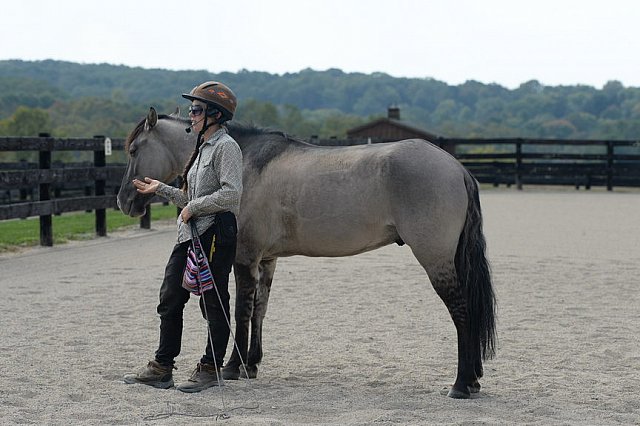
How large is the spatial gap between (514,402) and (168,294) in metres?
2.13

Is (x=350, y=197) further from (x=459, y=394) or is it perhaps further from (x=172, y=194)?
(x=459, y=394)

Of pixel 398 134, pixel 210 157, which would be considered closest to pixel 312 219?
pixel 210 157

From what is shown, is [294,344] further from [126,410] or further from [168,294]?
[126,410]

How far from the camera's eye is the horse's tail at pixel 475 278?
5.51m

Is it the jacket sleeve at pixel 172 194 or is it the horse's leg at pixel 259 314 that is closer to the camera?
the jacket sleeve at pixel 172 194

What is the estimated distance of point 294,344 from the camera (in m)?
6.70

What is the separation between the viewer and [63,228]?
15.8m

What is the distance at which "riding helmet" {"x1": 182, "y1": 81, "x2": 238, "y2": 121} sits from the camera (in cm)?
542

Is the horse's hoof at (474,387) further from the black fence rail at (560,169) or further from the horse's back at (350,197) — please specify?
the black fence rail at (560,169)

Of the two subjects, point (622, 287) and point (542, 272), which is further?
point (542, 272)

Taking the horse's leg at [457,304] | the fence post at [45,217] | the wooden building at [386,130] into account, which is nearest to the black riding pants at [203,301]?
the horse's leg at [457,304]

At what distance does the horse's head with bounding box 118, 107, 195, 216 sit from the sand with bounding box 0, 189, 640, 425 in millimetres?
1163

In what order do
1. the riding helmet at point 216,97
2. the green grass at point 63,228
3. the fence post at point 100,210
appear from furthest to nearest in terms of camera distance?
1. the fence post at point 100,210
2. the green grass at point 63,228
3. the riding helmet at point 216,97

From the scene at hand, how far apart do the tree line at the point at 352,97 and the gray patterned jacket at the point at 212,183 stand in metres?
72.6
